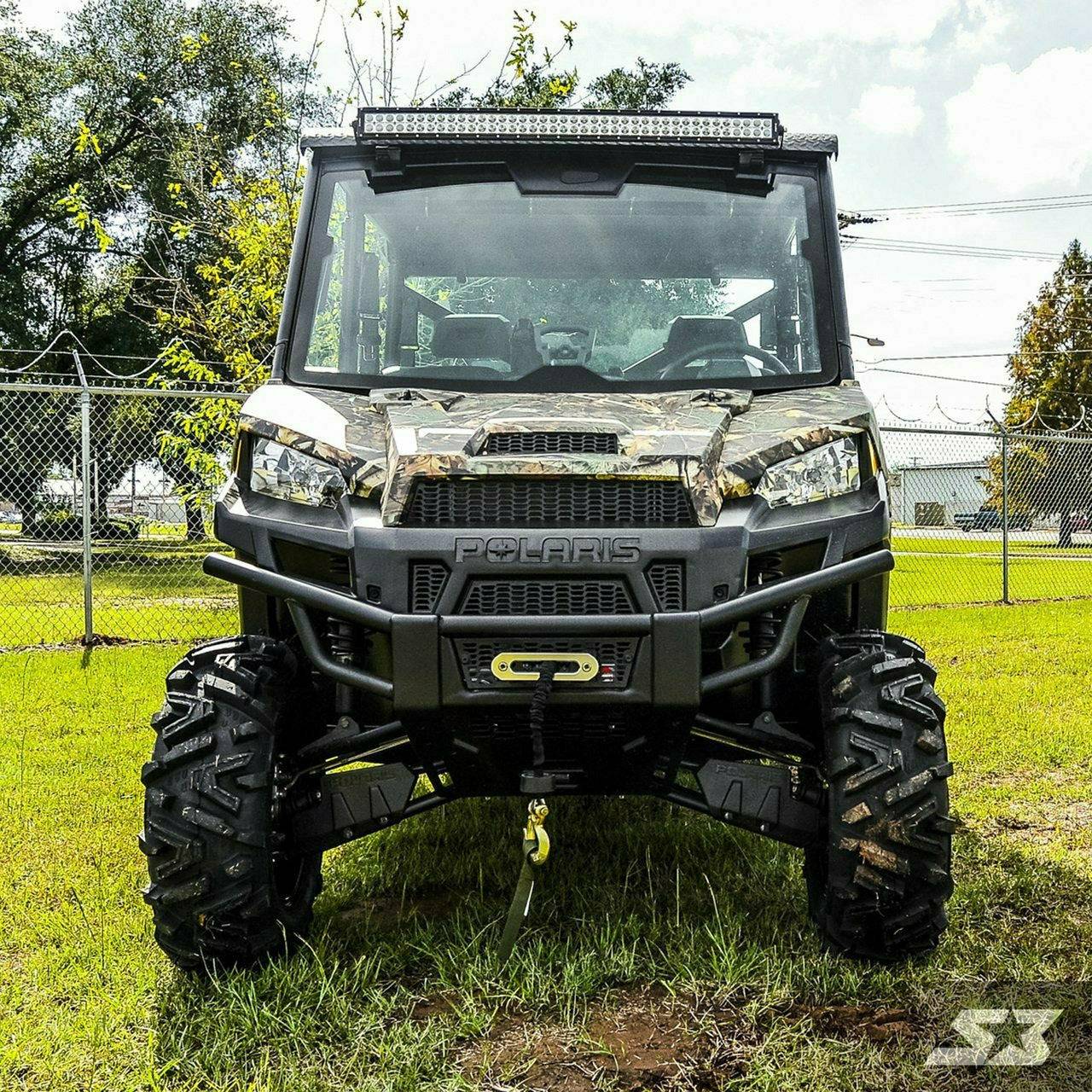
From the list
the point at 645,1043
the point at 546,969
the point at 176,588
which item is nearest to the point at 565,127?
the point at 546,969

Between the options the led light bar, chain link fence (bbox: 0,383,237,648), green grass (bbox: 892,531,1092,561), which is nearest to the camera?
the led light bar

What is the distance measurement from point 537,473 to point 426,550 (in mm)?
348

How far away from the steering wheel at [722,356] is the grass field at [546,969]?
170 centimetres

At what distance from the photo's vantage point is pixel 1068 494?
1758 cm

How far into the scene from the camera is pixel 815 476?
327 cm

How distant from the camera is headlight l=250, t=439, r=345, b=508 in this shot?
10.6ft

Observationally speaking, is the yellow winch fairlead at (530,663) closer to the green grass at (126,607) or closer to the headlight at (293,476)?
the headlight at (293,476)

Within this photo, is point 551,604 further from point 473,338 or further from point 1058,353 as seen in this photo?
point 1058,353

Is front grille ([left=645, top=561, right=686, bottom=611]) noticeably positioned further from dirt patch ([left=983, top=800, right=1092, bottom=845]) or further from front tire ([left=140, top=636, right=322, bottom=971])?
dirt patch ([left=983, top=800, right=1092, bottom=845])

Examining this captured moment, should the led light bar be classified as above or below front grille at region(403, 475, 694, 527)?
above

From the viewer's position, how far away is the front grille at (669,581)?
9.98 ft

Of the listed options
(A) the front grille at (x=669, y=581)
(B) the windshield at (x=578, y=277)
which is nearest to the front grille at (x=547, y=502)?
(A) the front grille at (x=669, y=581)

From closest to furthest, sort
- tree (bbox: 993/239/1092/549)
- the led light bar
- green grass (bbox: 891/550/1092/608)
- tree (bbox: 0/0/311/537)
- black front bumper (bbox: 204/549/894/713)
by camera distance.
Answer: black front bumper (bbox: 204/549/894/713), the led light bar, green grass (bbox: 891/550/1092/608), tree (bbox: 0/0/311/537), tree (bbox: 993/239/1092/549)

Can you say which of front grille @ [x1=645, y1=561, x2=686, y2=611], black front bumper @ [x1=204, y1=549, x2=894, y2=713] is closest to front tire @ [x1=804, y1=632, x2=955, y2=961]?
black front bumper @ [x1=204, y1=549, x2=894, y2=713]
